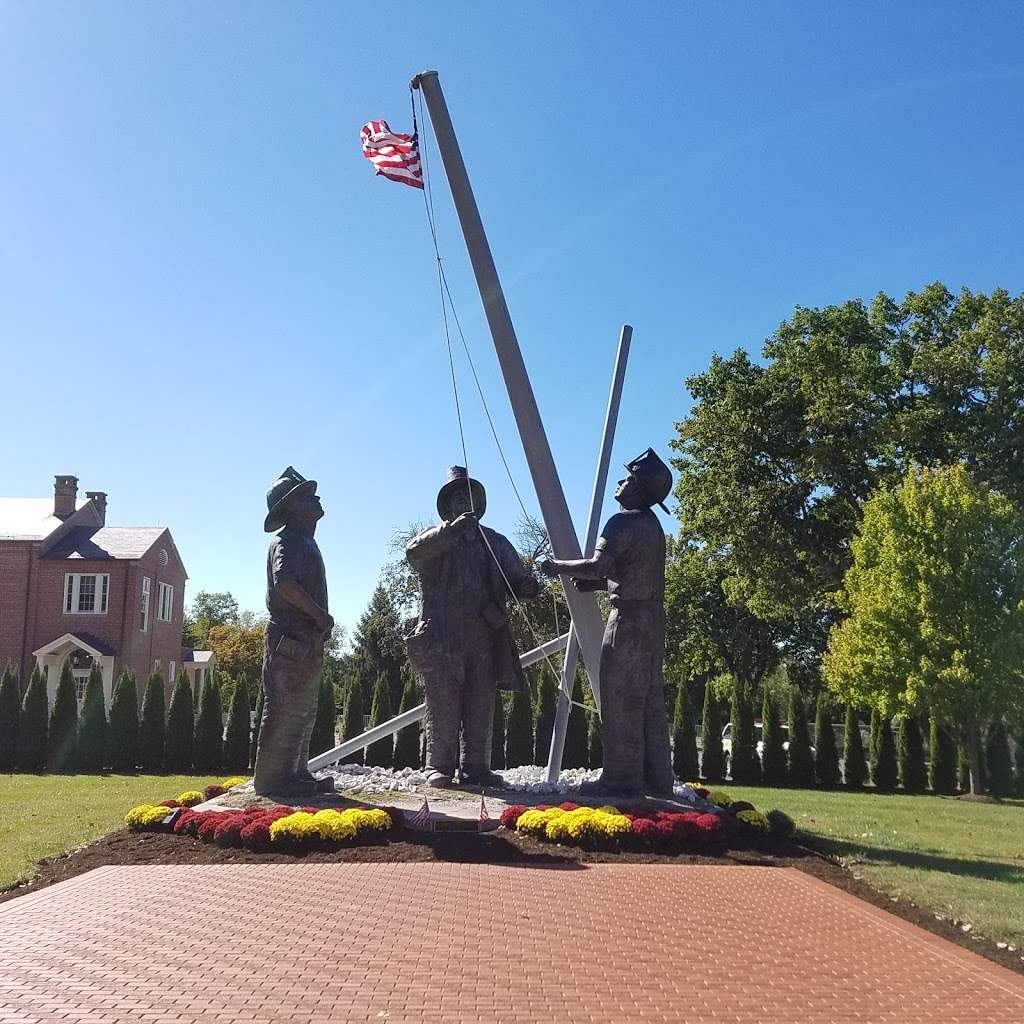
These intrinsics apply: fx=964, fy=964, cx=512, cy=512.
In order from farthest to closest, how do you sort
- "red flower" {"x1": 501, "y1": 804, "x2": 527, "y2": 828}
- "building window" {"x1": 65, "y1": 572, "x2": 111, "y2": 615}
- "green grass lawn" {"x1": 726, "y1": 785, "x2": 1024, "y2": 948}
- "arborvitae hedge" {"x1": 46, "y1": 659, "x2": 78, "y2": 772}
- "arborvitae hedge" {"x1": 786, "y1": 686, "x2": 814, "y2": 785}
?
"building window" {"x1": 65, "y1": 572, "x2": 111, "y2": 615}
"arborvitae hedge" {"x1": 46, "y1": 659, "x2": 78, "y2": 772}
"arborvitae hedge" {"x1": 786, "y1": 686, "x2": 814, "y2": 785}
"red flower" {"x1": 501, "y1": 804, "x2": 527, "y2": 828}
"green grass lawn" {"x1": 726, "y1": 785, "x2": 1024, "y2": 948}

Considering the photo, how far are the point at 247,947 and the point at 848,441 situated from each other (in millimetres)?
23088

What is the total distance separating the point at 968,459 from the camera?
24984 mm

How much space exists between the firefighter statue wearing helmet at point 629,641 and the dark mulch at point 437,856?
1534mm

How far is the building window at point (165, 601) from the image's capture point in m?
36.8

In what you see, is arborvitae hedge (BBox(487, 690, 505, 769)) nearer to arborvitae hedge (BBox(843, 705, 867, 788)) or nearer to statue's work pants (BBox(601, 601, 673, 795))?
arborvitae hedge (BBox(843, 705, 867, 788))

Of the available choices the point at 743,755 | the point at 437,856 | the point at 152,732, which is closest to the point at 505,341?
the point at 437,856

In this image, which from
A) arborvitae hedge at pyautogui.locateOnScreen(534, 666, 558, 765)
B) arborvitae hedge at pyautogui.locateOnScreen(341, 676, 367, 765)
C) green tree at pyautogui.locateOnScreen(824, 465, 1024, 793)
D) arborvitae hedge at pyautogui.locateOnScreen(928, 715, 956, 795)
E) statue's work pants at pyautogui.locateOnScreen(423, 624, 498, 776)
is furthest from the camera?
arborvitae hedge at pyautogui.locateOnScreen(341, 676, 367, 765)

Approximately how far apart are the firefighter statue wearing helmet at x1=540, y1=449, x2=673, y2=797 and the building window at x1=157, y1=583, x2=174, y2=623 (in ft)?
98.2

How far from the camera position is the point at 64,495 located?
118 ft

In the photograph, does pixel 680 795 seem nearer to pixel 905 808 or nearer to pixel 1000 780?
pixel 905 808

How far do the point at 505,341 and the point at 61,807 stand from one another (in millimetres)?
9725

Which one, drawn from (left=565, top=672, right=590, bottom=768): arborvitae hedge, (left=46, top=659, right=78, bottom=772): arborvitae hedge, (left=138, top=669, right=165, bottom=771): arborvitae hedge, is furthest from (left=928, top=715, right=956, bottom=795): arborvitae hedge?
(left=46, top=659, right=78, bottom=772): arborvitae hedge

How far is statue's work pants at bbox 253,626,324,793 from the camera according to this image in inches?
392

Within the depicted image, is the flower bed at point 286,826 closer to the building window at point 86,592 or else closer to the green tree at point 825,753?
the green tree at point 825,753
